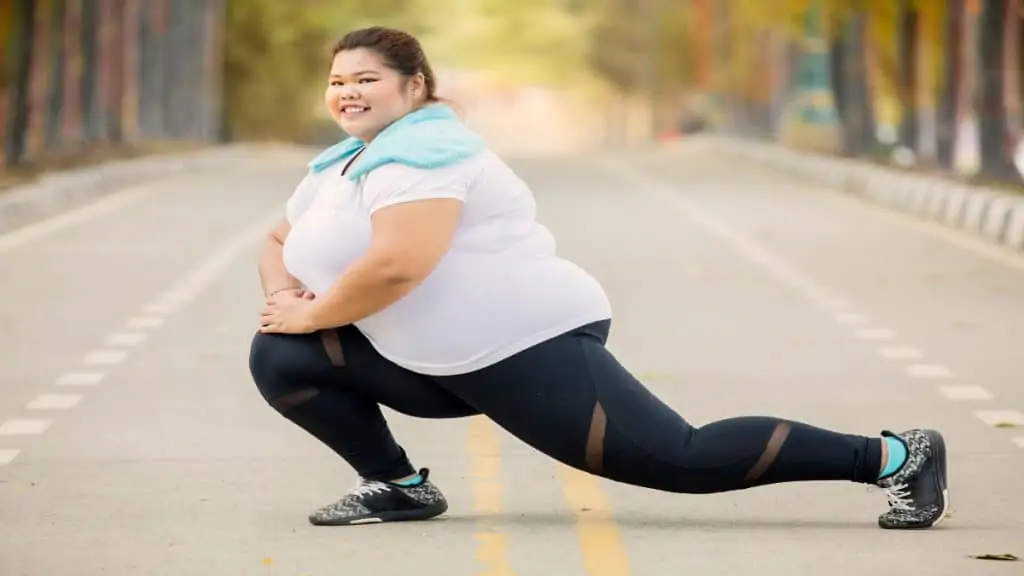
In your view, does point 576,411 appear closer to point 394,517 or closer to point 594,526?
point 594,526

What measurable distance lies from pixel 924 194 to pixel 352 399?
80.3ft

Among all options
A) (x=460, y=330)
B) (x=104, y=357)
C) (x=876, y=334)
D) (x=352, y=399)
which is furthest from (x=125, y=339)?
(x=460, y=330)

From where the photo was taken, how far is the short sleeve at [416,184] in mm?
8164

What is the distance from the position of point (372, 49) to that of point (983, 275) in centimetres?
1401

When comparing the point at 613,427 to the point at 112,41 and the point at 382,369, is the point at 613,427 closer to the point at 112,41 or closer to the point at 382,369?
the point at 382,369

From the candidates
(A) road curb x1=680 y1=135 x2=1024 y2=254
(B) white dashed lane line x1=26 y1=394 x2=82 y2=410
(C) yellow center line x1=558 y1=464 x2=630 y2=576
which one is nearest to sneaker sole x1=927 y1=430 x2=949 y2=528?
(C) yellow center line x1=558 y1=464 x2=630 y2=576

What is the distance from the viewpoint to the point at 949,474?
398 inches

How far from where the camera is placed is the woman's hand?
8.38 metres

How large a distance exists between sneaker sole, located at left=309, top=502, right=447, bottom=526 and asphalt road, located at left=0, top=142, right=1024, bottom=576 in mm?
53

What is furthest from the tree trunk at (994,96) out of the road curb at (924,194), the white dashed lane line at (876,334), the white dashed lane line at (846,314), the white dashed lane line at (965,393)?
the white dashed lane line at (965,393)

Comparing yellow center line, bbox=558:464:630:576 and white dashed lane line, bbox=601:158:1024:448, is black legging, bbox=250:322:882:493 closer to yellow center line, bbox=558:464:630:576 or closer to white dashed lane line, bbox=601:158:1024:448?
yellow center line, bbox=558:464:630:576

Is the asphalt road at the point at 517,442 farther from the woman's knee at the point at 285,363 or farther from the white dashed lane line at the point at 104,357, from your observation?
the woman's knee at the point at 285,363

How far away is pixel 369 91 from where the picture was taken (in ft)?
27.7

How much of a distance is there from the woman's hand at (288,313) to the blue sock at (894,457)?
5.53 feet
